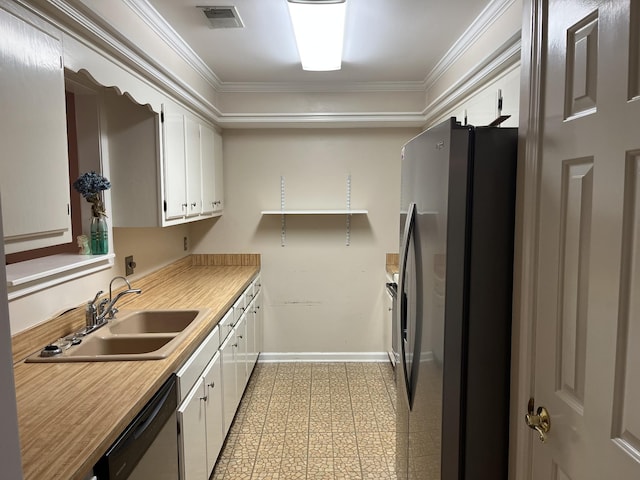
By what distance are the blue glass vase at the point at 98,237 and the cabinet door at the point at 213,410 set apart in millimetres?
764

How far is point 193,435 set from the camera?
1.95 metres

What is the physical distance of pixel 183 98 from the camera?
9.25 ft

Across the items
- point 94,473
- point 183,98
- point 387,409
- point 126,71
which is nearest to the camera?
point 94,473

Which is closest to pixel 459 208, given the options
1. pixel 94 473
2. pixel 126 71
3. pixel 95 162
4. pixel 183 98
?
pixel 94 473

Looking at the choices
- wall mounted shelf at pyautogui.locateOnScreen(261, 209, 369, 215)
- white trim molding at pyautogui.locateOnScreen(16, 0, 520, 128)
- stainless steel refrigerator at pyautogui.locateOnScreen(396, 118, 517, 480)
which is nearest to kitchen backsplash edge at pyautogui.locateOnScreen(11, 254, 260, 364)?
white trim molding at pyautogui.locateOnScreen(16, 0, 520, 128)

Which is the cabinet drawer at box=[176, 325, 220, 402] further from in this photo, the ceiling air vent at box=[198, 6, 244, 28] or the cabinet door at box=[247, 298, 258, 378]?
the ceiling air vent at box=[198, 6, 244, 28]

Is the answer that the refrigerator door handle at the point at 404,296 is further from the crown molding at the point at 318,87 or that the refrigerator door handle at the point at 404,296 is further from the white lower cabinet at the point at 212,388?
the crown molding at the point at 318,87

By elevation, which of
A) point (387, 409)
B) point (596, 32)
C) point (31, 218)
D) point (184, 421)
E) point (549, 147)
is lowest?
point (387, 409)

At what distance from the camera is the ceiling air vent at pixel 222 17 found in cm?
229

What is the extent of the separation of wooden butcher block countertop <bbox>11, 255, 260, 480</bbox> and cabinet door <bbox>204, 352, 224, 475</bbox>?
233 millimetres

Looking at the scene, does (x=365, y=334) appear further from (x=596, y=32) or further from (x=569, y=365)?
(x=596, y=32)

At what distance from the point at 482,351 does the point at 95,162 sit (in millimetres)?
2092

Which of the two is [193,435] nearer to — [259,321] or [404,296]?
[404,296]

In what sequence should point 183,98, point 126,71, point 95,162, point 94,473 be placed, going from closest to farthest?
point 94,473, point 126,71, point 95,162, point 183,98
